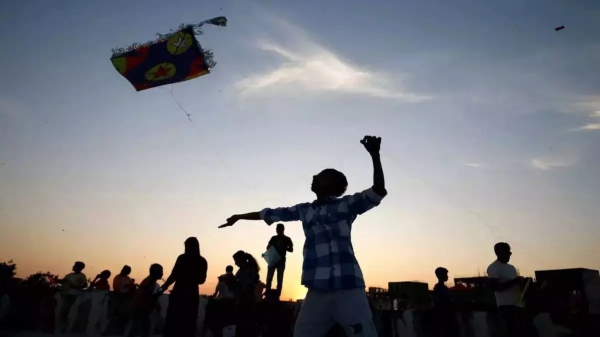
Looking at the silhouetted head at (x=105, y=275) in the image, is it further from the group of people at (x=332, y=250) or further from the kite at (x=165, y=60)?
the group of people at (x=332, y=250)

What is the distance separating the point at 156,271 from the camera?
7785 millimetres

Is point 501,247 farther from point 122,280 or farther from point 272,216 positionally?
point 122,280

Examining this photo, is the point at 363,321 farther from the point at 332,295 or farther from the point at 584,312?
the point at 584,312

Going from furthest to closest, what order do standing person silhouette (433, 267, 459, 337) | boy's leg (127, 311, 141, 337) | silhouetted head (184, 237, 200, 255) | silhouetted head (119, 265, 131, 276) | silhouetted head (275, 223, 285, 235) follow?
silhouetted head (119, 265, 131, 276)
silhouetted head (275, 223, 285, 235)
boy's leg (127, 311, 141, 337)
standing person silhouette (433, 267, 459, 337)
silhouetted head (184, 237, 200, 255)

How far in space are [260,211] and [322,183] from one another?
712mm

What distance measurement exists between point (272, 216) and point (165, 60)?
7690 millimetres

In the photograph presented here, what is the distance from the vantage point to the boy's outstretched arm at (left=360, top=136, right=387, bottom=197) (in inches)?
125

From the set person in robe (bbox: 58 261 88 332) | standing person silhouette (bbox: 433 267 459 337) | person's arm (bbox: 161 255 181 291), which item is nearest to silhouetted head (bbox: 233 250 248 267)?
person's arm (bbox: 161 255 181 291)

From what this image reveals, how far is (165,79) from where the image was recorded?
10172 mm

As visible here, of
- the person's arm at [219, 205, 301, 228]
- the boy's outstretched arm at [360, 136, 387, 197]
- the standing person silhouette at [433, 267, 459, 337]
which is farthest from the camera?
the standing person silhouette at [433, 267, 459, 337]

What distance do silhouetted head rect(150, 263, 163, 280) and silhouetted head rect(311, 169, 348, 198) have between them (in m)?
5.22

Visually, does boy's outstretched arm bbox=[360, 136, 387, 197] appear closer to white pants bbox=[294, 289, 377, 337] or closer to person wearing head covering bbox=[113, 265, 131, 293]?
white pants bbox=[294, 289, 377, 337]

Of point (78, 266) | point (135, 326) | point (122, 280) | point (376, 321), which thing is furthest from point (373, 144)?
point (78, 266)

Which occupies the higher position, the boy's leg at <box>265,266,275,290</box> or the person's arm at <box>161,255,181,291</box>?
the boy's leg at <box>265,266,275,290</box>
